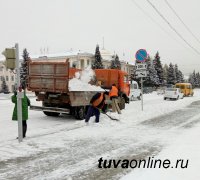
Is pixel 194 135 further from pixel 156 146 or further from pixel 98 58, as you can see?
pixel 98 58

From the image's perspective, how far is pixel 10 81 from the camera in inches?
4035

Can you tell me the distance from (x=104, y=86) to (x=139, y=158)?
37.2 feet

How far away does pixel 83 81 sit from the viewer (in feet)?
50.7

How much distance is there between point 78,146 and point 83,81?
7036 millimetres

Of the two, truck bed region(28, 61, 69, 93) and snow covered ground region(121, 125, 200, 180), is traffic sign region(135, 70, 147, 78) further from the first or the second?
snow covered ground region(121, 125, 200, 180)

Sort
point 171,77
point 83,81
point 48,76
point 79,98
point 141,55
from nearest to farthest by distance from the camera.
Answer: point 48,76
point 79,98
point 83,81
point 141,55
point 171,77

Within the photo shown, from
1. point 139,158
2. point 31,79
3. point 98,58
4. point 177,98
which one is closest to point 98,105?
point 31,79

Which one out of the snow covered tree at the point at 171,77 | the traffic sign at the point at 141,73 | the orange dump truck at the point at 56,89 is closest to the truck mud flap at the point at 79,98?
the orange dump truck at the point at 56,89

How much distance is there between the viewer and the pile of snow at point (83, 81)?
1442cm

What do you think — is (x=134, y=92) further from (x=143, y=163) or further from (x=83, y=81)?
(x=143, y=163)

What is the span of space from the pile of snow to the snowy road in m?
1.97

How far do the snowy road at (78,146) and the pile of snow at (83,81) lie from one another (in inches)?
77.6

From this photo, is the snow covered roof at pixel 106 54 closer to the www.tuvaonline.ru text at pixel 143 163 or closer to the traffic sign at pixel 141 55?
the traffic sign at pixel 141 55

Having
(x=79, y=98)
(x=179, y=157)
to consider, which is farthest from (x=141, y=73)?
(x=179, y=157)
